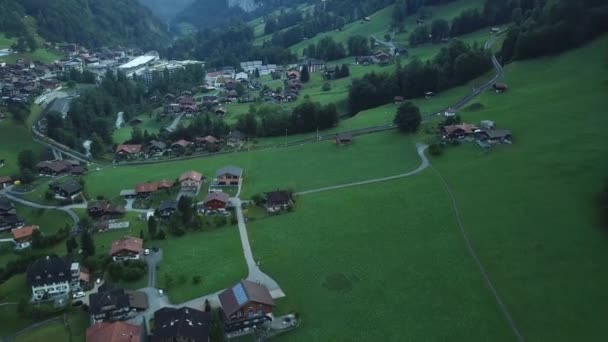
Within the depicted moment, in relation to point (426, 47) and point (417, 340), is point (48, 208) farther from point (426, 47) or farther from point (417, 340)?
point (426, 47)

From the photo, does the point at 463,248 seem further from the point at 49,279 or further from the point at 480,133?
the point at 49,279

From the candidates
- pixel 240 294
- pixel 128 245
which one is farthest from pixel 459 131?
pixel 128 245

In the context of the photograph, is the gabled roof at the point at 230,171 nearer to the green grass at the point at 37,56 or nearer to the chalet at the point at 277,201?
the chalet at the point at 277,201

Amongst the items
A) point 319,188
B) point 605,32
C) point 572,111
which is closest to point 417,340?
point 319,188

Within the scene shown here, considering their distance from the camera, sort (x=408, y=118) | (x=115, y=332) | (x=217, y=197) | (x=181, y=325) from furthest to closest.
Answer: (x=408, y=118) < (x=217, y=197) < (x=181, y=325) < (x=115, y=332)

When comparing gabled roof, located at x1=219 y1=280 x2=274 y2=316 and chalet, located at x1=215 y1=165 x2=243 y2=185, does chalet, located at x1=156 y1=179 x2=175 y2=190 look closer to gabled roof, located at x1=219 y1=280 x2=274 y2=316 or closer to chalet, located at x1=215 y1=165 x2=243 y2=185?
chalet, located at x1=215 y1=165 x2=243 y2=185
